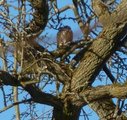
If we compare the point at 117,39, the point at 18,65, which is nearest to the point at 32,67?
the point at 18,65

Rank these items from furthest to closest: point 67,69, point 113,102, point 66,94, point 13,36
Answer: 1. point 113,102
2. point 67,69
3. point 66,94
4. point 13,36

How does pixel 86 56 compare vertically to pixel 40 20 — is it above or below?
below

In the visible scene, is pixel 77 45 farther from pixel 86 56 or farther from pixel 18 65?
pixel 18 65

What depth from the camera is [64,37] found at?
6961 millimetres

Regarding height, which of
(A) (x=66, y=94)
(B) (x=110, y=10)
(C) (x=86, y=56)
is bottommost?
(A) (x=66, y=94)

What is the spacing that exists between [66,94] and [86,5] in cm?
154

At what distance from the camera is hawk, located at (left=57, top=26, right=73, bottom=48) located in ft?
22.5

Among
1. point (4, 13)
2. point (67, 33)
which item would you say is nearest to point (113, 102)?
point (67, 33)

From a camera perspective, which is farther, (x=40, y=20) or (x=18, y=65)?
(x=40, y=20)

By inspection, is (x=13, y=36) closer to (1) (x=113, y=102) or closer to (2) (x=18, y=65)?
(2) (x=18, y=65)

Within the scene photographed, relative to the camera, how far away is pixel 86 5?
784cm

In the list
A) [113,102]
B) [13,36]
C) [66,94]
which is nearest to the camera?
[13,36]

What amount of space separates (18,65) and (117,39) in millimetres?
1251

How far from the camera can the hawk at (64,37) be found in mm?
6850
